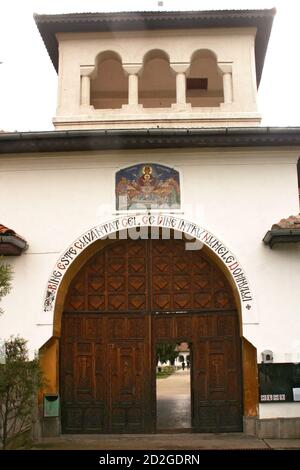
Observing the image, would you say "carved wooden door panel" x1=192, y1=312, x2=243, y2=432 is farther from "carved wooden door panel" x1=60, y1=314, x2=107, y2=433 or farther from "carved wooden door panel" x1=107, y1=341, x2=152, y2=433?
"carved wooden door panel" x1=60, y1=314, x2=107, y2=433

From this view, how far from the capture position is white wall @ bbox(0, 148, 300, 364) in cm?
1120

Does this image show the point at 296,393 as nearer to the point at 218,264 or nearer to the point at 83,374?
the point at 218,264

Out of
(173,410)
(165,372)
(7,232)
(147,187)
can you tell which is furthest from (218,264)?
(165,372)

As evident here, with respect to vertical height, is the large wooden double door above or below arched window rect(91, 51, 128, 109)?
below

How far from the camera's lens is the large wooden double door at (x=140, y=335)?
1162 centimetres

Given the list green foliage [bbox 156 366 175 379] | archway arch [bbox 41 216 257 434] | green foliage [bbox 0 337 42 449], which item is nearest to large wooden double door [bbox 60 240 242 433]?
archway arch [bbox 41 216 257 434]

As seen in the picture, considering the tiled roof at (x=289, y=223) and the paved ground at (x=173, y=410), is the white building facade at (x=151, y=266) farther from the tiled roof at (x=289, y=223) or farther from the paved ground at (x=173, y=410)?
the paved ground at (x=173, y=410)

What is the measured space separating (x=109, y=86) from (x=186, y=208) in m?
5.97

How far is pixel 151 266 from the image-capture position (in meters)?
12.2

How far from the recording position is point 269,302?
36.7 feet

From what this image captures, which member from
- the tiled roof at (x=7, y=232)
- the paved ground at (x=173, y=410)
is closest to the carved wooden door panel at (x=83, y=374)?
the paved ground at (x=173, y=410)

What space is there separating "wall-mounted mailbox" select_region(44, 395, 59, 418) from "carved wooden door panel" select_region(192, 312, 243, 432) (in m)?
2.75

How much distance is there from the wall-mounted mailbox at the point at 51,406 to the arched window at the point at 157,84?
8.44 meters

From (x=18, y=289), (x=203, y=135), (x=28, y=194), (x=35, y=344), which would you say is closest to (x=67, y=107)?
(x=28, y=194)
